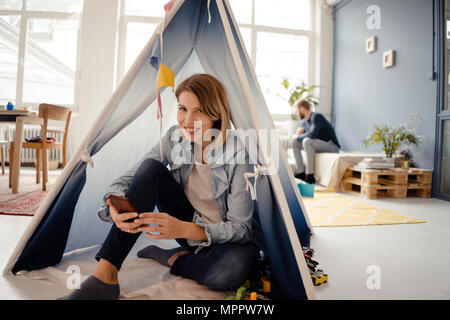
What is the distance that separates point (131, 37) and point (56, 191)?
14.4 ft

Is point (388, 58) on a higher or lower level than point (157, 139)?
higher

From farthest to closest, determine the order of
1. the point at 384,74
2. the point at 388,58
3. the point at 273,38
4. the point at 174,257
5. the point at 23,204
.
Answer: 1. the point at 273,38
2. the point at 384,74
3. the point at 388,58
4. the point at 23,204
5. the point at 174,257

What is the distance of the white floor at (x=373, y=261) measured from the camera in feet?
3.16

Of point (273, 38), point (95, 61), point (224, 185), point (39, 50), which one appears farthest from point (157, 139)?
point (39, 50)

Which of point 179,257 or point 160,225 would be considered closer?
point 160,225

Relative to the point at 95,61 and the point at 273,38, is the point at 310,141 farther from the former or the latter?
the point at 95,61

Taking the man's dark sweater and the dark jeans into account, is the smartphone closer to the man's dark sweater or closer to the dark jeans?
the dark jeans

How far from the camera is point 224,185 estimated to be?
3.34ft

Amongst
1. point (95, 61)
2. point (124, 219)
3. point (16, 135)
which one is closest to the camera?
point (124, 219)

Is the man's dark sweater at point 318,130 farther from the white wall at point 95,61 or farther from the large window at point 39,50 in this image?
the large window at point 39,50

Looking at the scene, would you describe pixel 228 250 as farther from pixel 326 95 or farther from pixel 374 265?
pixel 326 95

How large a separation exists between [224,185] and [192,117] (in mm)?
267

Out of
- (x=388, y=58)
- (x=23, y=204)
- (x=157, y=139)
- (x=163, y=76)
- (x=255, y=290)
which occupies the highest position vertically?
(x=388, y=58)

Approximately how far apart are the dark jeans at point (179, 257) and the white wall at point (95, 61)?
390 centimetres
